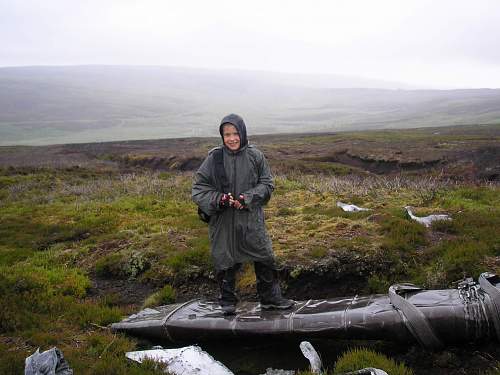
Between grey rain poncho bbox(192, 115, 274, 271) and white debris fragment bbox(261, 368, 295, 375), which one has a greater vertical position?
grey rain poncho bbox(192, 115, 274, 271)

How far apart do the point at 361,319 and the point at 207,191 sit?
2.69 metres

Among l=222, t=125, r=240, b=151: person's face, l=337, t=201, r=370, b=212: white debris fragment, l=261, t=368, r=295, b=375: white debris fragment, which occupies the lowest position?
l=261, t=368, r=295, b=375: white debris fragment

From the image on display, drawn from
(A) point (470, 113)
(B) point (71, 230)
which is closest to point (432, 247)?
(B) point (71, 230)

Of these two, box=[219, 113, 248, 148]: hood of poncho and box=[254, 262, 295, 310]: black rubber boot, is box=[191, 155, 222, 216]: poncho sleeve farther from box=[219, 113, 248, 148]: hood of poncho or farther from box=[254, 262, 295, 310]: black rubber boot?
box=[254, 262, 295, 310]: black rubber boot

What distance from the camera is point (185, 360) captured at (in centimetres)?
543

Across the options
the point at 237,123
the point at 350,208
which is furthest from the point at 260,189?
the point at 350,208

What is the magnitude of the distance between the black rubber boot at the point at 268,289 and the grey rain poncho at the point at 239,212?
218 mm

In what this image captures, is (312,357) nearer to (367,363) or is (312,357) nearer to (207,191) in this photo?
(367,363)

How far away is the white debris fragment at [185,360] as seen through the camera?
526cm

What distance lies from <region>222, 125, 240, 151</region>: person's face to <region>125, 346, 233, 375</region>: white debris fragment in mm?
2763

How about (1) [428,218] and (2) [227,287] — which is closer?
(2) [227,287]

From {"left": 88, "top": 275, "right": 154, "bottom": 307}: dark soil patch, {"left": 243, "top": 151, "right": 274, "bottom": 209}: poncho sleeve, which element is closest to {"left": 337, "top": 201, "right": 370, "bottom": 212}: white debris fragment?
{"left": 88, "top": 275, "right": 154, "bottom": 307}: dark soil patch

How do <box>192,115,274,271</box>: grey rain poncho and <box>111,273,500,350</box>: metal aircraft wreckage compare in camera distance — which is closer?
<box>111,273,500,350</box>: metal aircraft wreckage

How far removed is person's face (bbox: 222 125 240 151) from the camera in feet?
20.1
